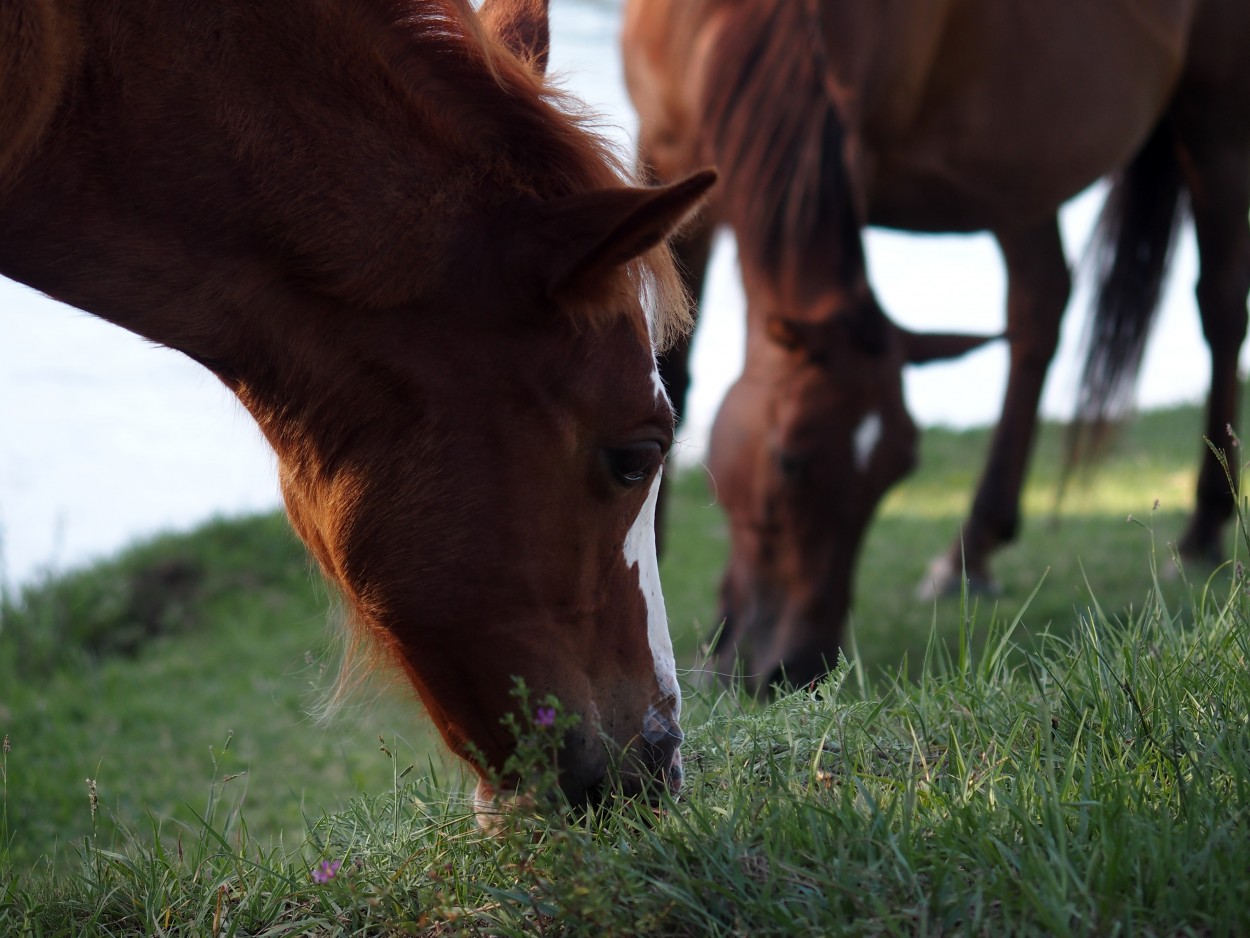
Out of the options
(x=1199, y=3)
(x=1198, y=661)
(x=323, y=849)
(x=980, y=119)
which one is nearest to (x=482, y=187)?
(x=323, y=849)

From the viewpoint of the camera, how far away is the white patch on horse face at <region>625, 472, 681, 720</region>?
1762mm

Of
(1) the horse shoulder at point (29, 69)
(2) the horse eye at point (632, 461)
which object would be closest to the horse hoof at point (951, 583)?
(2) the horse eye at point (632, 461)

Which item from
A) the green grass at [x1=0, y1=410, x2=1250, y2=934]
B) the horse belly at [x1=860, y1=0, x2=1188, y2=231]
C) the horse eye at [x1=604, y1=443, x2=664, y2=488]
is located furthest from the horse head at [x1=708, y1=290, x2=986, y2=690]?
the horse eye at [x1=604, y1=443, x2=664, y2=488]

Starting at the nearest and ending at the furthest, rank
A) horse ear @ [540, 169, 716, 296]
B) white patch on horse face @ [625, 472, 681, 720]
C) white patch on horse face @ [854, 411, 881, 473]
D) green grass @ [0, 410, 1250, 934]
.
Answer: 1. green grass @ [0, 410, 1250, 934]
2. horse ear @ [540, 169, 716, 296]
3. white patch on horse face @ [625, 472, 681, 720]
4. white patch on horse face @ [854, 411, 881, 473]

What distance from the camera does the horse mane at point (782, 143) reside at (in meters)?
3.77

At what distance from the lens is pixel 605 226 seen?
159cm

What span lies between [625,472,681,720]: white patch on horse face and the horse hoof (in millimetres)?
3327

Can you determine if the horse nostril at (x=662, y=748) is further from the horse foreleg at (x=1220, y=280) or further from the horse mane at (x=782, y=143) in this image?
the horse foreleg at (x=1220, y=280)

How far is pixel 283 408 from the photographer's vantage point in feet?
5.59

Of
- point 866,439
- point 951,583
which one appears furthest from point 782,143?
point 951,583

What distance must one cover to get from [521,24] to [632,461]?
0.99 m

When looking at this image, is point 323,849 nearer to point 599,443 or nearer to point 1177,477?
point 599,443

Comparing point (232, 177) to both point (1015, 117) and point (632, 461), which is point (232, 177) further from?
point (1015, 117)

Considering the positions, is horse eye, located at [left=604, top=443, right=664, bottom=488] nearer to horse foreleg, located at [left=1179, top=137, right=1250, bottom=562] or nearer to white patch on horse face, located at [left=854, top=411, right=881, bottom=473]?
white patch on horse face, located at [left=854, top=411, right=881, bottom=473]
